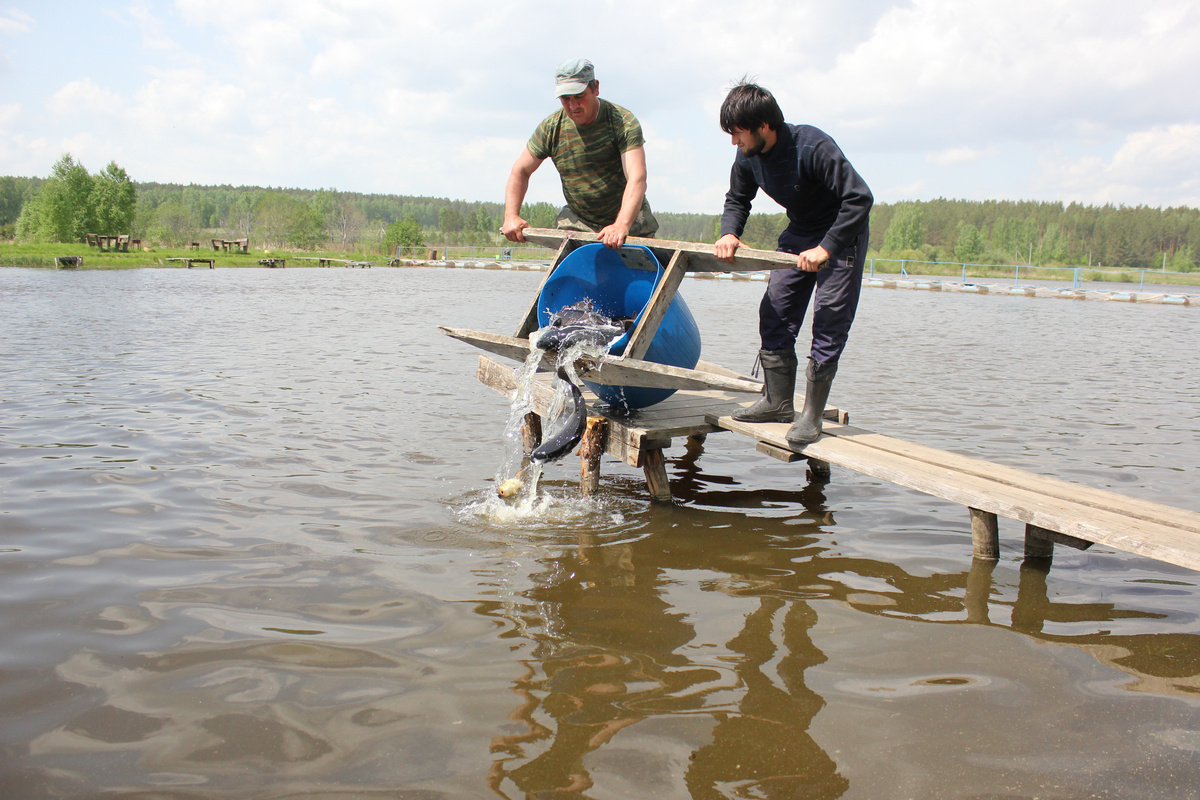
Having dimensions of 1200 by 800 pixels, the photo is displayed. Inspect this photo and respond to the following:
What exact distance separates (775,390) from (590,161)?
7.44 ft

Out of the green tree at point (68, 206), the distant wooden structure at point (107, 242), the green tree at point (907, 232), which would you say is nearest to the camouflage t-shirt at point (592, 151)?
the distant wooden structure at point (107, 242)

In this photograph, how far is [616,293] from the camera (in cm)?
579

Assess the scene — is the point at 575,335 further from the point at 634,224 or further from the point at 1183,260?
the point at 1183,260

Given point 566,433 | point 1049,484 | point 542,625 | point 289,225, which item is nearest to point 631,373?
point 566,433

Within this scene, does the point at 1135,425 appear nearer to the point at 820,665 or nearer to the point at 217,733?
the point at 820,665

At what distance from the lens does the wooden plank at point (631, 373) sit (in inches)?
191

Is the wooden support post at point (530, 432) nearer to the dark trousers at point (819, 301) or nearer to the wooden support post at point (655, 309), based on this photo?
the wooden support post at point (655, 309)

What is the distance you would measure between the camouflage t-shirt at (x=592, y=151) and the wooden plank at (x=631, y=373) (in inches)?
55.0

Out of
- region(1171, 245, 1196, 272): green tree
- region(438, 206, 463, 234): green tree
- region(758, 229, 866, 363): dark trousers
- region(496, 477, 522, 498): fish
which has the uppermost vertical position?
region(438, 206, 463, 234): green tree

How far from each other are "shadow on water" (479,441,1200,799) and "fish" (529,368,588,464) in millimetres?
736

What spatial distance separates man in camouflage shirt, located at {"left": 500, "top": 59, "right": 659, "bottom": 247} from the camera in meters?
5.37

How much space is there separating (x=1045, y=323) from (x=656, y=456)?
74.6ft

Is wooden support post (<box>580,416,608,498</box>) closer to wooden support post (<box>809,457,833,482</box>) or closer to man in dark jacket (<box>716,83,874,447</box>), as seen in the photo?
man in dark jacket (<box>716,83,874,447</box>)

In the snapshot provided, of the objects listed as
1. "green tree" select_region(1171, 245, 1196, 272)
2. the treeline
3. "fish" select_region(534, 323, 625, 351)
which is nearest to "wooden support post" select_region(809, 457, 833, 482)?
"fish" select_region(534, 323, 625, 351)
